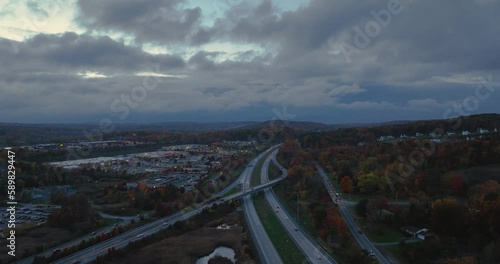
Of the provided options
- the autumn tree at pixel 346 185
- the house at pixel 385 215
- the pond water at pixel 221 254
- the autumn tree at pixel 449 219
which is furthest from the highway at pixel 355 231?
the pond water at pixel 221 254

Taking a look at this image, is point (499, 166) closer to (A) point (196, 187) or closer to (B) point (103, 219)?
(A) point (196, 187)

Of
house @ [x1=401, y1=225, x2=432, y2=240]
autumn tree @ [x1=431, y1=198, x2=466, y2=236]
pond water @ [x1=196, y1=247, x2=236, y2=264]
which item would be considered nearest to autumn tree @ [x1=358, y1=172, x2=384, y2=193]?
house @ [x1=401, y1=225, x2=432, y2=240]

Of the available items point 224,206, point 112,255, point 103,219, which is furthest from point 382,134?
point 112,255

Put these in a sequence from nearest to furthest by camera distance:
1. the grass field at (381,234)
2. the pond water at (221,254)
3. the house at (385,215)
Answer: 1. the grass field at (381,234)
2. the pond water at (221,254)
3. the house at (385,215)

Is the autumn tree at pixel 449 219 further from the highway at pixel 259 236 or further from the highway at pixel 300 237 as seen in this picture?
the highway at pixel 259 236

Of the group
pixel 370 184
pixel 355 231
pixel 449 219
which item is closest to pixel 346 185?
pixel 370 184

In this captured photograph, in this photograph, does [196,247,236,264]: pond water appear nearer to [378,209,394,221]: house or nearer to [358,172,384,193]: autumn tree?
[378,209,394,221]: house
